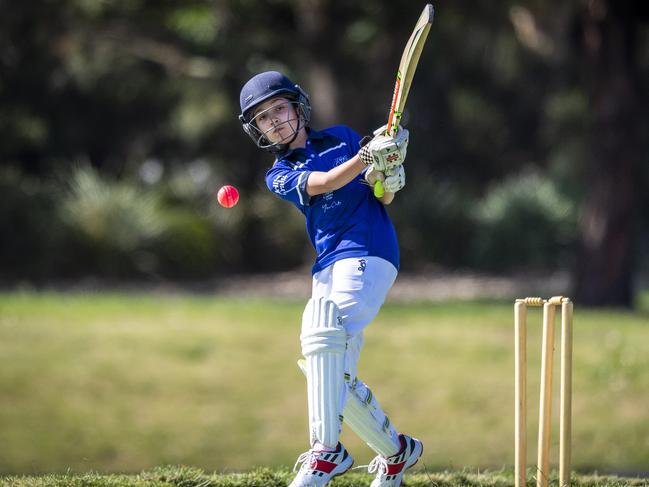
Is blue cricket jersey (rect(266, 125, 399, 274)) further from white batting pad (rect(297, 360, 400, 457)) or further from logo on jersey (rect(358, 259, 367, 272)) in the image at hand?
white batting pad (rect(297, 360, 400, 457))

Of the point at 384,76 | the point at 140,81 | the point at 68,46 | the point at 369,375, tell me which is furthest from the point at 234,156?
the point at 369,375

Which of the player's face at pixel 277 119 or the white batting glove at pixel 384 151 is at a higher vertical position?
the player's face at pixel 277 119

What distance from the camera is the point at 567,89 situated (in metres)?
19.5

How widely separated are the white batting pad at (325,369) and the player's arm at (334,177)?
427 mm

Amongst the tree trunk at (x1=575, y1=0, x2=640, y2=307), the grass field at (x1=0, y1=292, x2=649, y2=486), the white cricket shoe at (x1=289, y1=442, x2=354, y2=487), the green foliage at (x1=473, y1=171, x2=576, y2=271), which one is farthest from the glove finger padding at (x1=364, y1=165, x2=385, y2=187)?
the green foliage at (x1=473, y1=171, x2=576, y2=271)

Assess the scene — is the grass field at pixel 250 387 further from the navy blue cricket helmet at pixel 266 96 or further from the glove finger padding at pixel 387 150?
the glove finger padding at pixel 387 150

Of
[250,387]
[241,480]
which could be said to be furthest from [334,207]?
[250,387]

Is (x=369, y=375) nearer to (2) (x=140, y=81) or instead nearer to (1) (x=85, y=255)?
(1) (x=85, y=255)

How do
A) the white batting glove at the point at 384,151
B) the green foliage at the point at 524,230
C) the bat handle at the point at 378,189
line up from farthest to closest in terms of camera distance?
1. the green foliage at the point at 524,230
2. the bat handle at the point at 378,189
3. the white batting glove at the point at 384,151

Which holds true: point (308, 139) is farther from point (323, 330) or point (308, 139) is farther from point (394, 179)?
point (323, 330)

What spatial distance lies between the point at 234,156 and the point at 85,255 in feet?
16.1

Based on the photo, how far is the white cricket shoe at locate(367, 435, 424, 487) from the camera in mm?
4488

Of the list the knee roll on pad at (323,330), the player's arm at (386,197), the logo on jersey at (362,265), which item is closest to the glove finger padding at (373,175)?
the player's arm at (386,197)

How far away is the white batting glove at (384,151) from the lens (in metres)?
4.04
